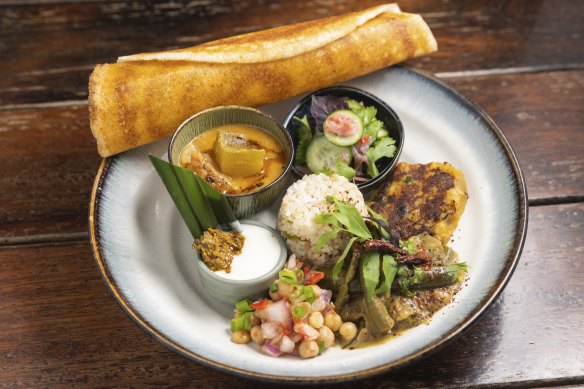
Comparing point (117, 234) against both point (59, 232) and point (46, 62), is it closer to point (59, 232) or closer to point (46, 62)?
point (59, 232)

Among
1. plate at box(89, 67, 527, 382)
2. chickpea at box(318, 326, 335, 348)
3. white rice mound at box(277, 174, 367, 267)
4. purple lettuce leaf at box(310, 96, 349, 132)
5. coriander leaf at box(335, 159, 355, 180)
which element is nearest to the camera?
plate at box(89, 67, 527, 382)

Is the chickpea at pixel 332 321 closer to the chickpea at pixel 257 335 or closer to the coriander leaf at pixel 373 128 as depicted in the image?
the chickpea at pixel 257 335

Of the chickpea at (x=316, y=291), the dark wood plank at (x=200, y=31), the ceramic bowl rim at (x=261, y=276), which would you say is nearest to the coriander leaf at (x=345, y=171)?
the ceramic bowl rim at (x=261, y=276)

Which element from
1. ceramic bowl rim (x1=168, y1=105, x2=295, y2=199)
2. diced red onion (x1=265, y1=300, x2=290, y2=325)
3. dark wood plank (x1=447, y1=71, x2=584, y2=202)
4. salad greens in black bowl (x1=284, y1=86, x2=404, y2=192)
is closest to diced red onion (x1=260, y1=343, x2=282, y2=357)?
diced red onion (x1=265, y1=300, x2=290, y2=325)

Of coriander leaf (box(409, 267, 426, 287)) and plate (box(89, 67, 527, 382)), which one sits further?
coriander leaf (box(409, 267, 426, 287))

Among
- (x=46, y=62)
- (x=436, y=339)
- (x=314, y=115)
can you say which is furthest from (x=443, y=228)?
(x=46, y=62)

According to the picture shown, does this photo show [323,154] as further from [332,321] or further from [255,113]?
[332,321]

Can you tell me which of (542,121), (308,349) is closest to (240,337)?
(308,349)

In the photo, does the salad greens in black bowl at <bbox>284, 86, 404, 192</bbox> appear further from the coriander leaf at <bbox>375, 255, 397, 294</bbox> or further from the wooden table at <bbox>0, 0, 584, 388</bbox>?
the wooden table at <bbox>0, 0, 584, 388</bbox>
